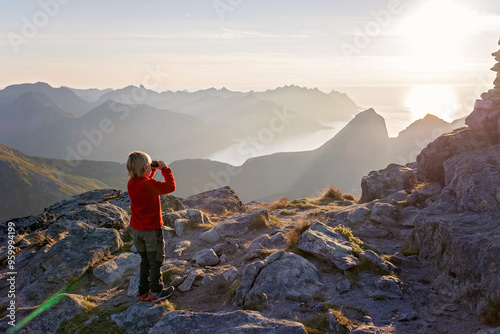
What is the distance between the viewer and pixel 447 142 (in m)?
15.7

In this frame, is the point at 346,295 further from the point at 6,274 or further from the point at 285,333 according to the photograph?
the point at 6,274

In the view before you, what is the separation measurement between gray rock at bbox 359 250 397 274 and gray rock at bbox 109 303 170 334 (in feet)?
19.0

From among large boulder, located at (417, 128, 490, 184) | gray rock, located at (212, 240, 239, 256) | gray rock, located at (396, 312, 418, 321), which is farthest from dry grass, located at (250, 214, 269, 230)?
large boulder, located at (417, 128, 490, 184)

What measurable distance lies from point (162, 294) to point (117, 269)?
307 cm

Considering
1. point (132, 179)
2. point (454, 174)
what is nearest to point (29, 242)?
point (132, 179)

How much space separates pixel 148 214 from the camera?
786cm

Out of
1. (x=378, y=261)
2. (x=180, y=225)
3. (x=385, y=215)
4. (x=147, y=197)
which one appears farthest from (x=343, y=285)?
(x=180, y=225)

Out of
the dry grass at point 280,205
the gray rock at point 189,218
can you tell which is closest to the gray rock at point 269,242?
the gray rock at point 189,218

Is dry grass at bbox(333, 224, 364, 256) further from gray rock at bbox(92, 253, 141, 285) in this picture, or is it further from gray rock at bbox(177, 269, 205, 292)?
gray rock at bbox(92, 253, 141, 285)

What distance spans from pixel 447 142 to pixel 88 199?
23.4 meters

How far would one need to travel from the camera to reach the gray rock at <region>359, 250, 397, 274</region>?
8.84m

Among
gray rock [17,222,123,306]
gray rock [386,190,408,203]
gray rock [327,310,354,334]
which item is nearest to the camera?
gray rock [327,310,354,334]

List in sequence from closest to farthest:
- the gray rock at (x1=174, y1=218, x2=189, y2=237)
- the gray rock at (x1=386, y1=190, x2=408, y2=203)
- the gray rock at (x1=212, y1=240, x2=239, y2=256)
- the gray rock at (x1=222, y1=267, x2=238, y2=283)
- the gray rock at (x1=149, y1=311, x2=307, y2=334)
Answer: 1. the gray rock at (x1=149, y1=311, x2=307, y2=334)
2. the gray rock at (x1=222, y1=267, x2=238, y2=283)
3. the gray rock at (x1=212, y1=240, x2=239, y2=256)
4. the gray rock at (x1=174, y1=218, x2=189, y2=237)
5. the gray rock at (x1=386, y1=190, x2=408, y2=203)

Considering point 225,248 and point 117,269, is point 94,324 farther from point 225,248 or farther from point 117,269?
point 225,248
